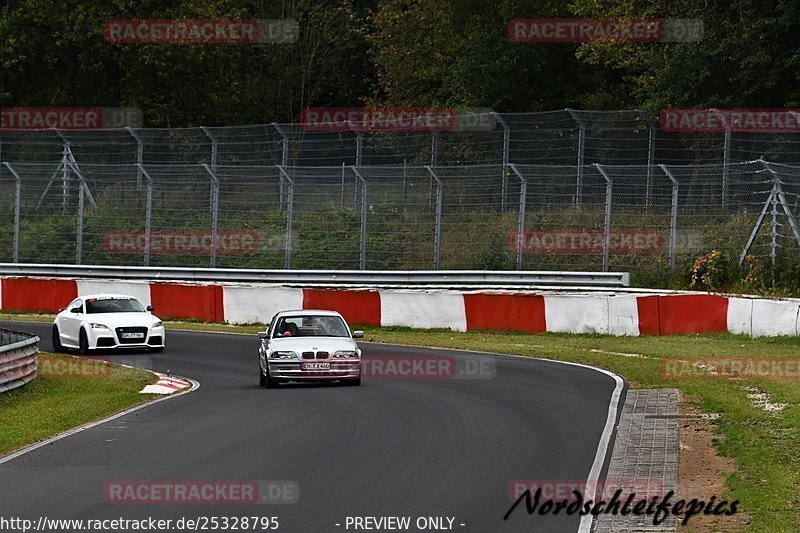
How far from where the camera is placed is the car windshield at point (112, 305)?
2705 centimetres

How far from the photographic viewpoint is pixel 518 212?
1259 inches

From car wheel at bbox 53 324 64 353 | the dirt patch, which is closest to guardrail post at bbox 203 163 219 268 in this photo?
car wheel at bbox 53 324 64 353

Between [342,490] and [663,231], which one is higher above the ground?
[663,231]

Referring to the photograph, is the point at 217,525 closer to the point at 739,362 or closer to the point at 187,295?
the point at 739,362

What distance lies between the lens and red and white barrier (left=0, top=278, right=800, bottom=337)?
26141 millimetres

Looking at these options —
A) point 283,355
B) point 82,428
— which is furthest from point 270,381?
point 82,428

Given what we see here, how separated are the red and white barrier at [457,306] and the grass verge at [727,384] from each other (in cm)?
30

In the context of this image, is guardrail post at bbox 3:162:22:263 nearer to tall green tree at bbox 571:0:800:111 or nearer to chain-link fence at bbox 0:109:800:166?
chain-link fence at bbox 0:109:800:166

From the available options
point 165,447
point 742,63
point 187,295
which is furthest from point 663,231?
point 165,447

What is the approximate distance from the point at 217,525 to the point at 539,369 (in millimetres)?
12740

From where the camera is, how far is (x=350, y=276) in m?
33.4

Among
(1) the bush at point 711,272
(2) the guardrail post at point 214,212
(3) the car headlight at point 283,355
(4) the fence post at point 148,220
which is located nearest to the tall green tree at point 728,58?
(1) the bush at point 711,272

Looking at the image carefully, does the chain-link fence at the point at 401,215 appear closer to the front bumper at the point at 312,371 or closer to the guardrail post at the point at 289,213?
the guardrail post at the point at 289,213

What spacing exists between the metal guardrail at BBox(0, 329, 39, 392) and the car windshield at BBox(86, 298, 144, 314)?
5.40 metres
